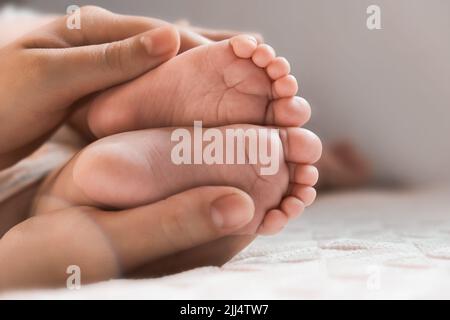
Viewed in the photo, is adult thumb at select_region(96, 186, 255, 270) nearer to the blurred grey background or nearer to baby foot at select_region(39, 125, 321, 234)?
baby foot at select_region(39, 125, 321, 234)

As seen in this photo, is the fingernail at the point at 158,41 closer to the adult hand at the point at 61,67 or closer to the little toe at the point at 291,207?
the adult hand at the point at 61,67

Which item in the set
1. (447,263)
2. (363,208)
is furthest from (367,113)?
(447,263)

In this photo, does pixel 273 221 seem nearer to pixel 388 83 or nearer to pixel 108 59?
pixel 108 59

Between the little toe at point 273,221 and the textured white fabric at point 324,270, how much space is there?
33 millimetres

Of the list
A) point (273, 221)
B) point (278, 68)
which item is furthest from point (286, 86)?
point (273, 221)

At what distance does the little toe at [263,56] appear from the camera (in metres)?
0.58

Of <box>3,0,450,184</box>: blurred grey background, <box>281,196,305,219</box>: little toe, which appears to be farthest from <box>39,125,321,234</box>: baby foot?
<box>3,0,450,184</box>: blurred grey background

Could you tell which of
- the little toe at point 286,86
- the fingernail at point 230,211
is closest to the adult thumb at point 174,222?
the fingernail at point 230,211

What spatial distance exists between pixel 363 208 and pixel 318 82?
33cm

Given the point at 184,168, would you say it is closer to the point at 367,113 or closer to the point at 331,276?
the point at 331,276

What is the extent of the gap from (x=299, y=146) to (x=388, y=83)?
0.93 metres

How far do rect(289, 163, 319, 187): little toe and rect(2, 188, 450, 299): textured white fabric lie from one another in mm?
74
